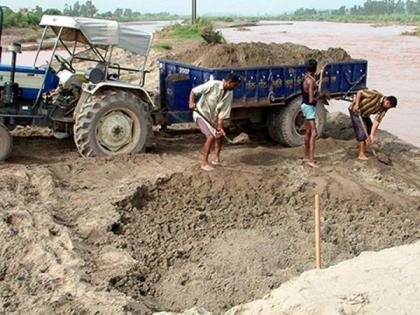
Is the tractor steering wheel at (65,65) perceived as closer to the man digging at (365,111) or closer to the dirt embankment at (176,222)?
the dirt embankment at (176,222)

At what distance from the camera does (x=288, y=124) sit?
10844 millimetres

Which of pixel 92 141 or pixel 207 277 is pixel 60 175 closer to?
pixel 92 141

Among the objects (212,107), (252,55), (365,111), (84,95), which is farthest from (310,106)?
(84,95)

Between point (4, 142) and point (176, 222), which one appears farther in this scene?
point (4, 142)

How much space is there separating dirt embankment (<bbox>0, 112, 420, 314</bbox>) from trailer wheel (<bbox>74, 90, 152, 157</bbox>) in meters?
0.25

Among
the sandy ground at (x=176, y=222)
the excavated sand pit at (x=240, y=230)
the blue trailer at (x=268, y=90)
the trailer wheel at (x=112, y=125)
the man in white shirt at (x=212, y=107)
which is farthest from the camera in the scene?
the blue trailer at (x=268, y=90)

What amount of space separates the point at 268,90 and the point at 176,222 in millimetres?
3724

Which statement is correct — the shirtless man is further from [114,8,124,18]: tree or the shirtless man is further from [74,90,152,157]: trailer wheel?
[114,8,124,18]: tree

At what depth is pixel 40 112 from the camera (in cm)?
926

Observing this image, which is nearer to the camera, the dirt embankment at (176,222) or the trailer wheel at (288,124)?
the dirt embankment at (176,222)

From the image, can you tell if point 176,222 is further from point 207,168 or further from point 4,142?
point 4,142

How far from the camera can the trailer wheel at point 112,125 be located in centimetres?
905

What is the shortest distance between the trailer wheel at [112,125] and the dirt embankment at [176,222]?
25cm

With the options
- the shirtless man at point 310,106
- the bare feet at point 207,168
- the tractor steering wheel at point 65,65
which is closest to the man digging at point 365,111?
the shirtless man at point 310,106
